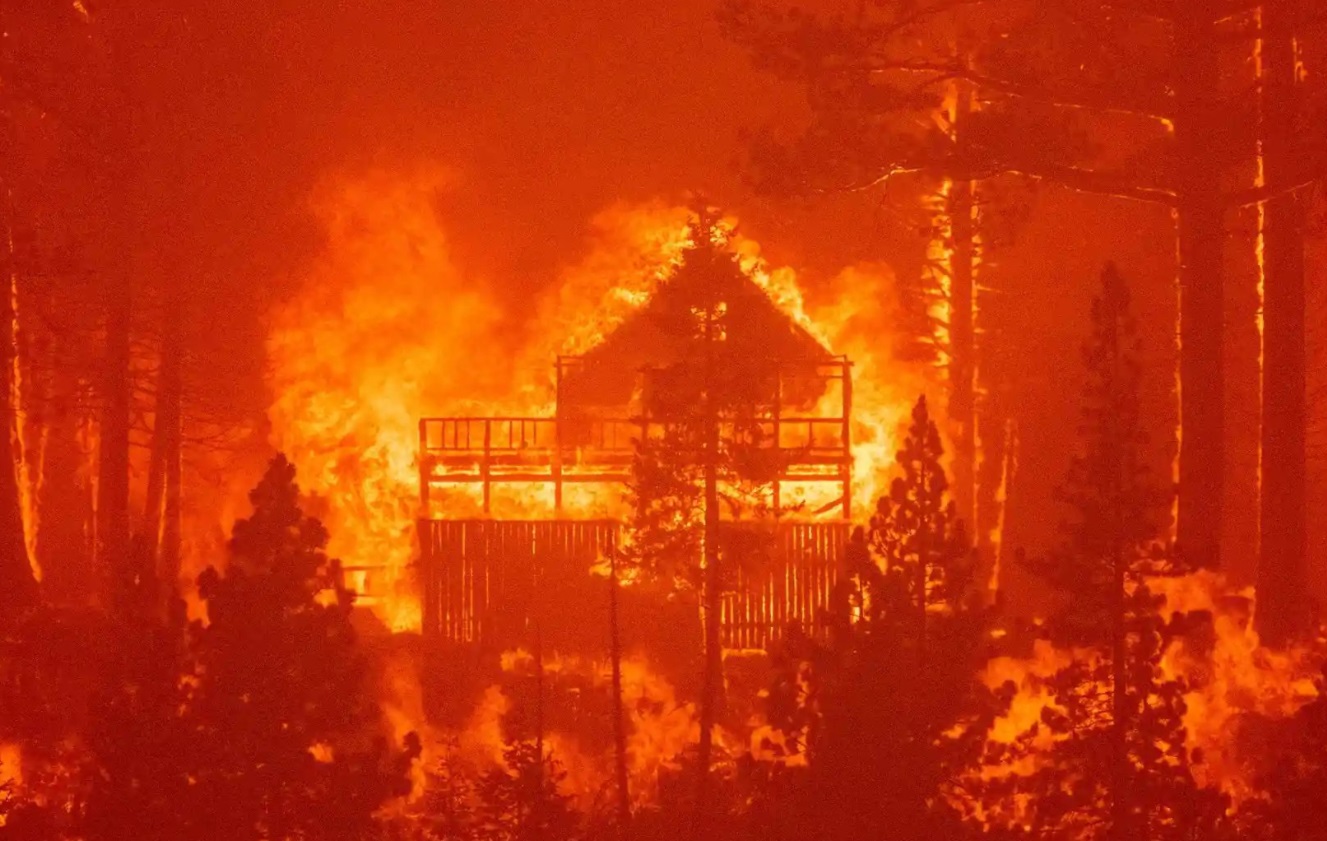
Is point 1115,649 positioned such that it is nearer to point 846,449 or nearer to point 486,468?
point 846,449

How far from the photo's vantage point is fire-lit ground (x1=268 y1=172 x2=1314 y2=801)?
2552 centimetres

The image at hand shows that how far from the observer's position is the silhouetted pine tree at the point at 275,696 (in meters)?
12.1

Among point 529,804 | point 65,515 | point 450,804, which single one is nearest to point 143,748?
point 450,804

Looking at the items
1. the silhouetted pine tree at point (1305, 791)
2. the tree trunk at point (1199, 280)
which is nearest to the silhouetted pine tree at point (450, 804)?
the silhouetted pine tree at point (1305, 791)

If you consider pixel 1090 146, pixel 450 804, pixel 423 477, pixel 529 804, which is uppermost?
pixel 1090 146

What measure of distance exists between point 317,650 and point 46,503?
26210mm

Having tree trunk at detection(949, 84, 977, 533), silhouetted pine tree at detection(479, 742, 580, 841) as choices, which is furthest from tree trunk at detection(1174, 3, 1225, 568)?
tree trunk at detection(949, 84, 977, 533)

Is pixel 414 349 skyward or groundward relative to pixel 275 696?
skyward

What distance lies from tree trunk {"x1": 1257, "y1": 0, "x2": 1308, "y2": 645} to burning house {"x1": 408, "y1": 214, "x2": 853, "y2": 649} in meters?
5.65

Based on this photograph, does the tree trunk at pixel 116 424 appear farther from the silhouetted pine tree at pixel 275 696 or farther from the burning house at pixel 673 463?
the silhouetted pine tree at pixel 275 696

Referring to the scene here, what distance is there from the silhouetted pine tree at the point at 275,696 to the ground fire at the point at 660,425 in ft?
0.11

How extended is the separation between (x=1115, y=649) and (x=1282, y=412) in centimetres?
826

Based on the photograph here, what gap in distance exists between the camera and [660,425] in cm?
2320

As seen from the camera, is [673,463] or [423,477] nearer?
[673,463]
